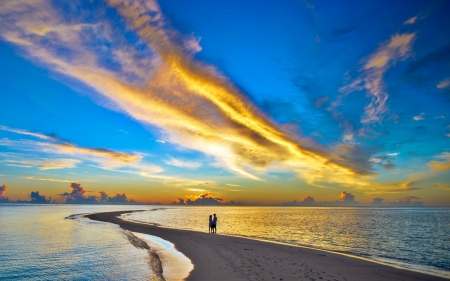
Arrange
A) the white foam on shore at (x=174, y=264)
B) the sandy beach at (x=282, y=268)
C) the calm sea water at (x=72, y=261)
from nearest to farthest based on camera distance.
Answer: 1. the sandy beach at (x=282, y=268)
2. the white foam on shore at (x=174, y=264)
3. the calm sea water at (x=72, y=261)

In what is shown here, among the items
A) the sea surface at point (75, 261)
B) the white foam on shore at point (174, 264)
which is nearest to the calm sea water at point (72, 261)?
the sea surface at point (75, 261)

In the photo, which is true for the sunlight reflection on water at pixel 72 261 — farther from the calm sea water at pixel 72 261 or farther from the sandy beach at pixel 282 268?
the sandy beach at pixel 282 268

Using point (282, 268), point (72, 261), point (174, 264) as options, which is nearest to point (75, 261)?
point (72, 261)

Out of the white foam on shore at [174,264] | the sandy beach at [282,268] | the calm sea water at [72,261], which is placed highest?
the sandy beach at [282,268]

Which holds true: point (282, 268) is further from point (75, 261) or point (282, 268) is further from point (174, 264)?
point (75, 261)

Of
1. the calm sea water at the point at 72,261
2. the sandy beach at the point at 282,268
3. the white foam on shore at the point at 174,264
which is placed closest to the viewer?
the sandy beach at the point at 282,268

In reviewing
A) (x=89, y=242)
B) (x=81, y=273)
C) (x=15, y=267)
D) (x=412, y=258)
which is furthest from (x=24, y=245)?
(x=412, y=258)

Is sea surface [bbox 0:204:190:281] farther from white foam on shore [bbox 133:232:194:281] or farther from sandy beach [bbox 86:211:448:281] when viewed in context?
sandy beach [bbox 86:211:448:281]

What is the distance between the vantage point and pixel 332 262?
24.7 metres

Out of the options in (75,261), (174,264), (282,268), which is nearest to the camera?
(282,268)

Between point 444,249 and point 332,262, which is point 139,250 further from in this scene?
point 444,249

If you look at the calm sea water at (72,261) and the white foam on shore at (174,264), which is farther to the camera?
the calm sea water at (72,261)

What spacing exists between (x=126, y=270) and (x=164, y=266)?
9.87 feet

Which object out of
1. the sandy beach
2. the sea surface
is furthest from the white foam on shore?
the sandy beach
